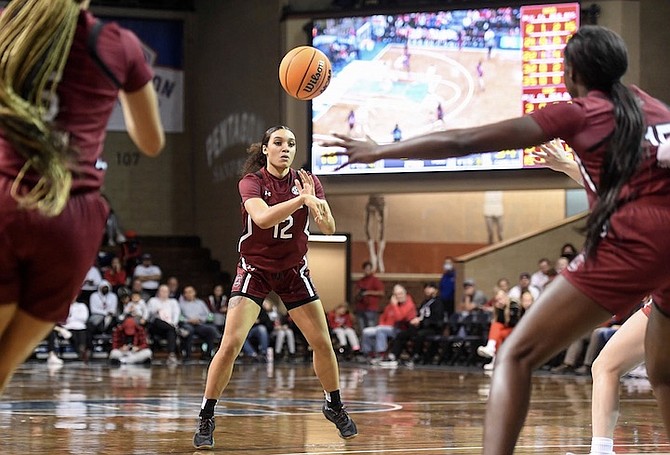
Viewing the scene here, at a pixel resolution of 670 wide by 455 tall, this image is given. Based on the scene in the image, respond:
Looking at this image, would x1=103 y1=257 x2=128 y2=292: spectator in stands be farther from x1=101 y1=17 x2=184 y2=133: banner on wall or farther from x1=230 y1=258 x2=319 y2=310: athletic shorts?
x1=230 y1=258 x2=319 y2=310: athletic shorts

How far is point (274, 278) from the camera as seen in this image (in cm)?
746

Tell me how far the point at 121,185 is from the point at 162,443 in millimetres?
19147

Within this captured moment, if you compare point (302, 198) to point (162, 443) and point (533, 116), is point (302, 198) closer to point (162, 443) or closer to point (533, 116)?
point (162, 443)

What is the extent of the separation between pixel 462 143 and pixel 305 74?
→ 3.59m

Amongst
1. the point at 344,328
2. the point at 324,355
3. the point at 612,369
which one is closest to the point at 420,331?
the point at 344,328

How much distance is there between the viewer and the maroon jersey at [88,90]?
3408 mm

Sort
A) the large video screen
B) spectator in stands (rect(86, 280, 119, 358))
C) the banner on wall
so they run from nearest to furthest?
spectator in stands (rect(86, 280, 119, 358))
the large video screen
the banner on wall

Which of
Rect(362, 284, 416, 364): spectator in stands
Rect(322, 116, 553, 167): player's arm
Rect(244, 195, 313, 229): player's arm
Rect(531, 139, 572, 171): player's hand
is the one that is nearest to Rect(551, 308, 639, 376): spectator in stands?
Rect(362, 284, 416, 364): spectator in stands

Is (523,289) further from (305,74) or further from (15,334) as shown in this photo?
(15,334)

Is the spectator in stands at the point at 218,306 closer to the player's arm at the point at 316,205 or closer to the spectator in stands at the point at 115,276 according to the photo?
the spectator in stands at the point at 115,276

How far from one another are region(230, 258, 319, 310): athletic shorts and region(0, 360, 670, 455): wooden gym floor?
88cm

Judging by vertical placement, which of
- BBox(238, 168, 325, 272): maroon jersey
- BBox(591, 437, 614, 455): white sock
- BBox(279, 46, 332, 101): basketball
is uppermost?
BBox(279, 46, 332, 101): basketball

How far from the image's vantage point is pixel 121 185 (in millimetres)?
25953

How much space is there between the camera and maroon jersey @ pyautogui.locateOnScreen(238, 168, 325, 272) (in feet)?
24.4
